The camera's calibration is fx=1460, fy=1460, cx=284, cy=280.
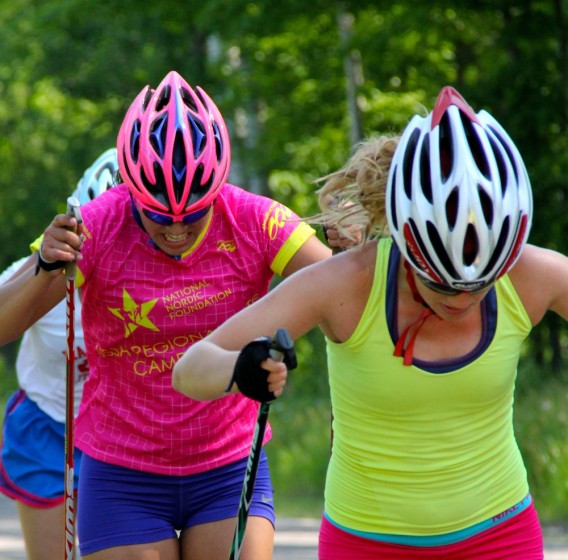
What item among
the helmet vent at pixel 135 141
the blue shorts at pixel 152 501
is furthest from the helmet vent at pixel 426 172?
the blue shorts at pixel 152 501

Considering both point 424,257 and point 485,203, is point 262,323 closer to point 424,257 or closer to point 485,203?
point 424,257

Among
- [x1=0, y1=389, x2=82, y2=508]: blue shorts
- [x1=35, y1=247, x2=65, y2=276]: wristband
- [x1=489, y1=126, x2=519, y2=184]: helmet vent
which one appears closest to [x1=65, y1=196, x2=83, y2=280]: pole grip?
[x1=35, y1=247, x2=65, y2=276]: wristband

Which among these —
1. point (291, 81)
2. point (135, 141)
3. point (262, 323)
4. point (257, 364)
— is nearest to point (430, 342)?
point (262, 323)

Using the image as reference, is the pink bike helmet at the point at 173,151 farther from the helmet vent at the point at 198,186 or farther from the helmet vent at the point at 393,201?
the helmet vent at the point at 393,201

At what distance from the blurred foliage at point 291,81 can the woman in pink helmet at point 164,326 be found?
7.02 meters

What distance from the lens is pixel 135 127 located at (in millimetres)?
4953

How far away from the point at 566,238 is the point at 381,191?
11.4m

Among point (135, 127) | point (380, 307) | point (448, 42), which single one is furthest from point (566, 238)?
point (380, 307)

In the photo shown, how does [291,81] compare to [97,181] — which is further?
[291,81]

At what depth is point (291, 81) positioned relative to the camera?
20.4m

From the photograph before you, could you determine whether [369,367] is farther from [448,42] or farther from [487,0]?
[448,42]

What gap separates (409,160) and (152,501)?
5.29 feet

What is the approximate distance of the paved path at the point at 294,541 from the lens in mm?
9961

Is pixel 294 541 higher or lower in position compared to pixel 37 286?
lower
